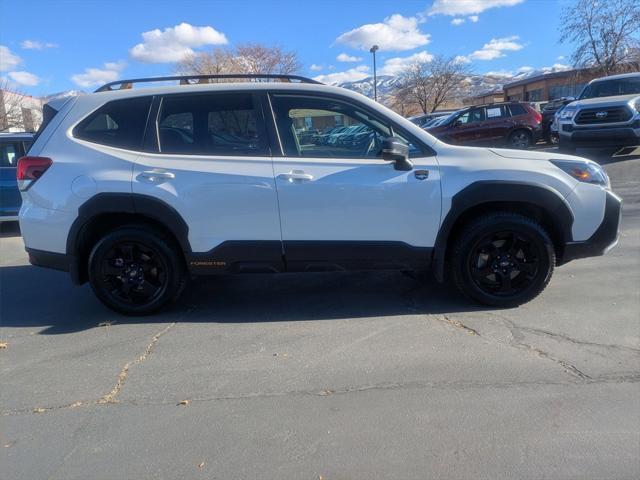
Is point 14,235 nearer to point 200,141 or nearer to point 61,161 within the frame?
point 61,161

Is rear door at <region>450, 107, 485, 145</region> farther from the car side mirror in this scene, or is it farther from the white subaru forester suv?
the car side mirror

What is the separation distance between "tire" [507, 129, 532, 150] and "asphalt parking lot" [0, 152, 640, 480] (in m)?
12.7

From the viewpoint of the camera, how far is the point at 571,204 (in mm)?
4152

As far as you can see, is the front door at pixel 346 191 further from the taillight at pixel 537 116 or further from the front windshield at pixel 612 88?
the taillight at pixel 537 116

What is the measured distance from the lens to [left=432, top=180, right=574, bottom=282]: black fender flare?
406 centimetres

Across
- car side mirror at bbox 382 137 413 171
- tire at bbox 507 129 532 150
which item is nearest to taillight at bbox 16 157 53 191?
car side mirror at bbox 382 137 413 171

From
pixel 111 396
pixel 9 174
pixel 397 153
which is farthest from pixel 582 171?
pixel 9 174

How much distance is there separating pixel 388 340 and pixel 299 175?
148 centimetres

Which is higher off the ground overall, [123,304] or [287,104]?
[287,104]

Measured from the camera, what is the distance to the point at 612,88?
1348 cm

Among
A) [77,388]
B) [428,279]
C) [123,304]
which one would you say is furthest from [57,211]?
[428,279]

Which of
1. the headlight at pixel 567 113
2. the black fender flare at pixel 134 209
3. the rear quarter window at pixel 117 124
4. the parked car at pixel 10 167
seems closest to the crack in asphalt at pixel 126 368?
the black fender flare at pixel 134 209

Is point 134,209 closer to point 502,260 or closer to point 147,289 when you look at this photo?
point 147,289

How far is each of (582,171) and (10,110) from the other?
3163 cm
